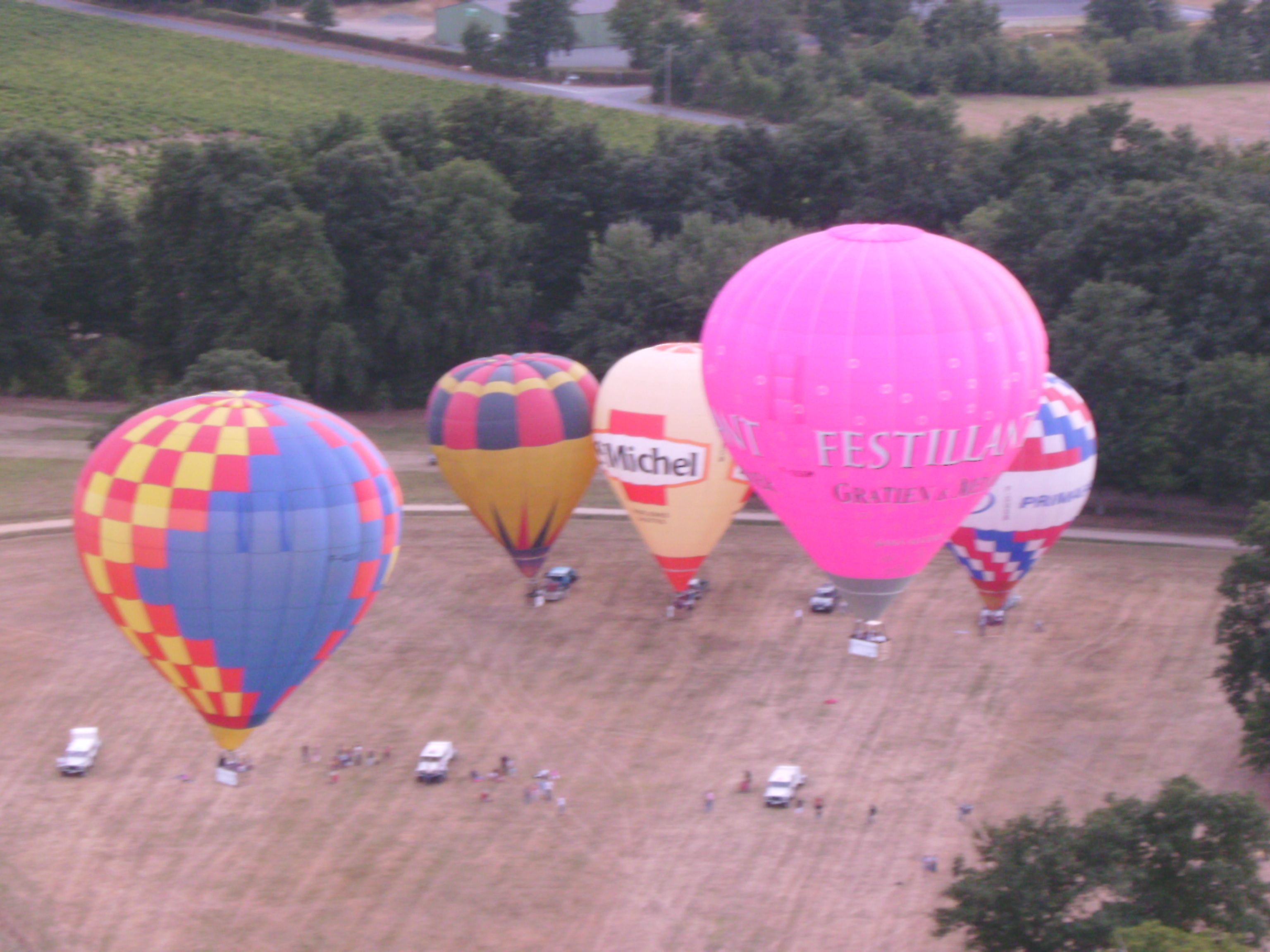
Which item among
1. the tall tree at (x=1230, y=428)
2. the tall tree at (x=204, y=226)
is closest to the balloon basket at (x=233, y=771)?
the tall tree at (x=1230, y=428)

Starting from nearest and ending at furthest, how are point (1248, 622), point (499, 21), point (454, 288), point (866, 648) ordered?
1. point (866, 648)
2. point (1248, 622)
3. point (454, 288)
4. point (499, 21)

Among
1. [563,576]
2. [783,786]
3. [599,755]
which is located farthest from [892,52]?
[783,786]

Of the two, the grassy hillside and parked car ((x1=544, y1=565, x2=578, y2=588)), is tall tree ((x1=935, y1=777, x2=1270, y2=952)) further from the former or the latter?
the grassy hillside

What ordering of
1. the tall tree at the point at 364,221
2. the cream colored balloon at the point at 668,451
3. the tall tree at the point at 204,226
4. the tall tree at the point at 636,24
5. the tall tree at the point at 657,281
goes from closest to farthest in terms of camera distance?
the cream colored balloon at the point at 668,451 → the tall tree at the point at 657,281 → the tall tree at the point at 204,226 → the tall tree at the point at 364,221 → the tall tree at the point at 636,24

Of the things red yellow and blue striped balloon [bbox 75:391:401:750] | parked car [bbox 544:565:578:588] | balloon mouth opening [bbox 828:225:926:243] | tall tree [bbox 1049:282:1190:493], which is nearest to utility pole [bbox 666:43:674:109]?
tall tree [bbox 1049:282:1190:493]

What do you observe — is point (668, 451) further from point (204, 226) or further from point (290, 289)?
point (204, 226)

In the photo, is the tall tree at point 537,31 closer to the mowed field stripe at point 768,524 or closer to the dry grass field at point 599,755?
the mowed field stripe at point 768,524
